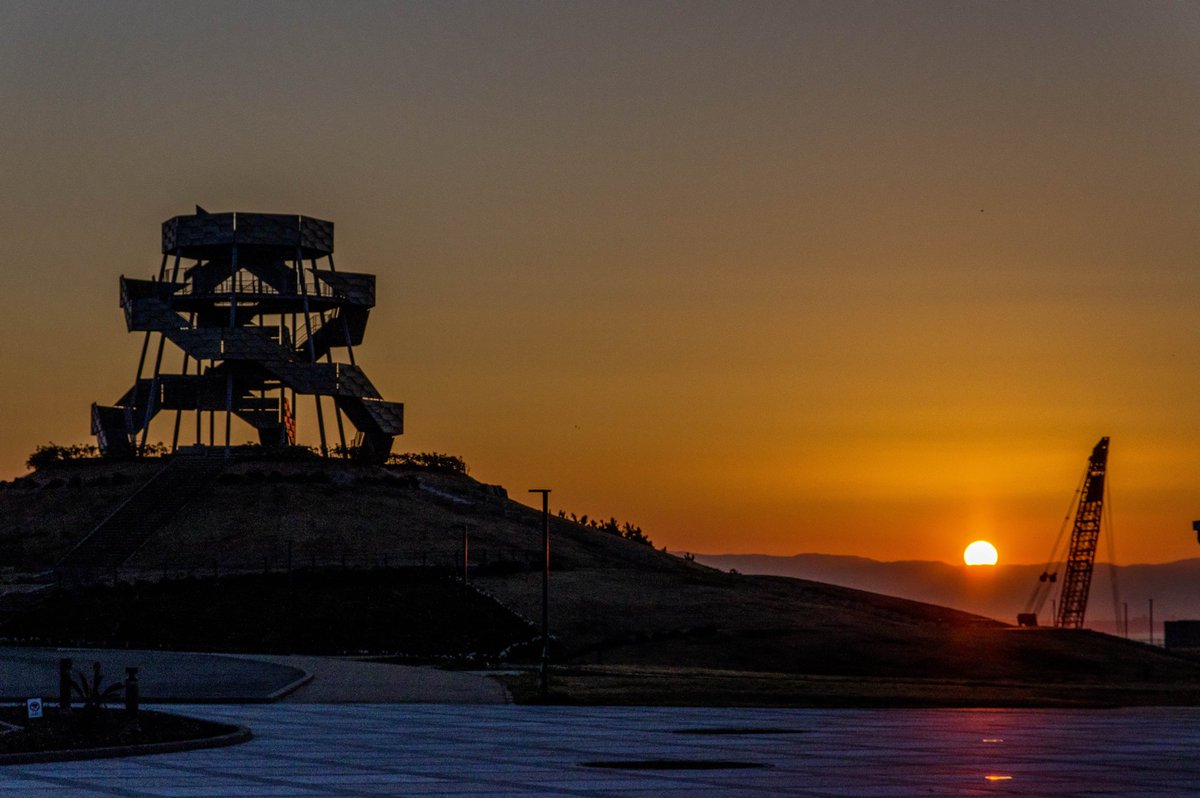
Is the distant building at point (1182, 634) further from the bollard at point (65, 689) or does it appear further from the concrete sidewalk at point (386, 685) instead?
the bollard at point (65, 689)

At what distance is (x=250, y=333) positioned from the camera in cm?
13250

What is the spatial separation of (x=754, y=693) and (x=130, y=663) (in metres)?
23.7

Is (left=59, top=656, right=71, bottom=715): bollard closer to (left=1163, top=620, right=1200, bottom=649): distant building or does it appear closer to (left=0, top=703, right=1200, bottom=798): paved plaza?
(left=0, top=703, right=1200, bottom=798): paved plaza

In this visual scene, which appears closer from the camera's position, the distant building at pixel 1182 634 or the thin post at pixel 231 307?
the thin post at pixel 231 307

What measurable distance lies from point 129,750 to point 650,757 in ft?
31.9

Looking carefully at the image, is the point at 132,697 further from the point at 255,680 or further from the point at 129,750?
the point at 255,680

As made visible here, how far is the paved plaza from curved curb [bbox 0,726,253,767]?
51 cm

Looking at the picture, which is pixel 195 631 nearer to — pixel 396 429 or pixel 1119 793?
pixel 396 429

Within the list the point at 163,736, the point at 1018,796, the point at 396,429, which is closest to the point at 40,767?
the point at 163,736

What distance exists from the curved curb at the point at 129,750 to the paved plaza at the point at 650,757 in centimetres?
51

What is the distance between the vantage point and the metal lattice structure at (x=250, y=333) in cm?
13375

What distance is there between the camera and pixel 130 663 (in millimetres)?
70438

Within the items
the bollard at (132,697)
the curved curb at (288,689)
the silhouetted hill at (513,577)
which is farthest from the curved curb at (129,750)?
the silhouetted hill at (513,577)

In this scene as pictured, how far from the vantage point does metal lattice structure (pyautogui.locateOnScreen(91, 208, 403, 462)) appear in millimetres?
133750
